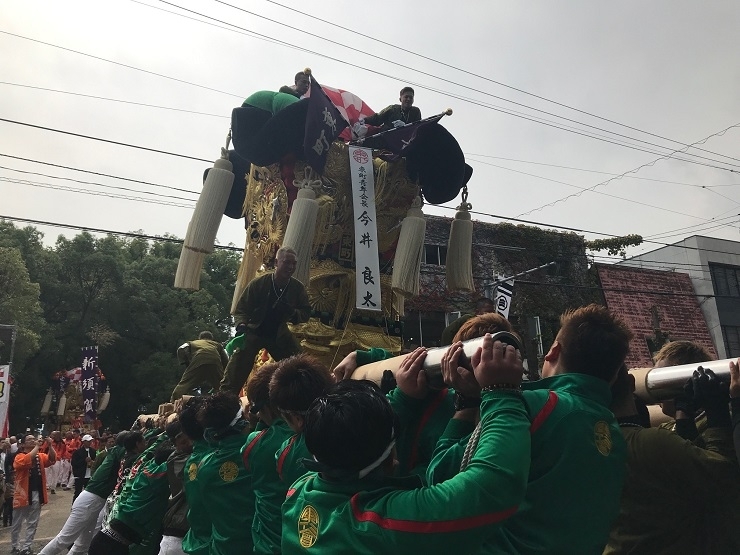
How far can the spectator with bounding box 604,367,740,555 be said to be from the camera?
1.83 meters

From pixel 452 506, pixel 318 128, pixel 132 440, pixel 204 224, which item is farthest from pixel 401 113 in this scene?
pixel 452 506

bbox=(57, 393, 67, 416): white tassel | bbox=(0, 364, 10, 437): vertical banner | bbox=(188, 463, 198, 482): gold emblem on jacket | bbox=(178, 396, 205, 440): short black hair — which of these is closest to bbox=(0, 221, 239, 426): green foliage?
bbox=(57, 393, 67, 416): white tassel

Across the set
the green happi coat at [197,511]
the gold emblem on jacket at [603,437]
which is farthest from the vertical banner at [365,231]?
the gold emblem on jacket at [603,437]

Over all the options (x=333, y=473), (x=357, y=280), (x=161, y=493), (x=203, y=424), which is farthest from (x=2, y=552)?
(x=333, y=473)

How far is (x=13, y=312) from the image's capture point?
20.9 m

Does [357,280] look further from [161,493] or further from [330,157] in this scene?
[161,493]

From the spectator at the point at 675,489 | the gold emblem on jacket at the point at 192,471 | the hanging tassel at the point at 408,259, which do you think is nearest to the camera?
the spectator at the point at 675,489

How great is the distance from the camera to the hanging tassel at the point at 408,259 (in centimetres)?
611

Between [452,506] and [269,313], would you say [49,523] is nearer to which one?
[269,313]

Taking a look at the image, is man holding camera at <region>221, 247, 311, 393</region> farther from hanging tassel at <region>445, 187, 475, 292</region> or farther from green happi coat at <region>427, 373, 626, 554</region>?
green happi coat at <region>427, 373, 626, 554</region>

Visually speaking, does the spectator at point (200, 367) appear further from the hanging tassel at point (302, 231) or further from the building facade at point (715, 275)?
the building facade at point (715, 275)

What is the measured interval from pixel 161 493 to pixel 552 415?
137 inches

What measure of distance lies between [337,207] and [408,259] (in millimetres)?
1001

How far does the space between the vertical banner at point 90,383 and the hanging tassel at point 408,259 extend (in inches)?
652
